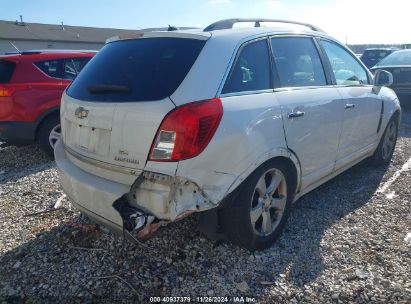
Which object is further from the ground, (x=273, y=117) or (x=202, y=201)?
(x=273, y=117)

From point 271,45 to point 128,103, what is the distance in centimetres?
138

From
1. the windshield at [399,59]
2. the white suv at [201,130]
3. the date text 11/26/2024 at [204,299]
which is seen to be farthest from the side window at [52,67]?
the windshield at [399,59]

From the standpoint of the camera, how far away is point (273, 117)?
275 centimetres

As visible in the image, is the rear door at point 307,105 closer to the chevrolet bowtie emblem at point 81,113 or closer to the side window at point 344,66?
the side window at point 344,66

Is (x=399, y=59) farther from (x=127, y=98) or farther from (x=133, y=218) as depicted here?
(x=133, y=218)

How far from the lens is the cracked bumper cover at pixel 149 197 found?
→ 7.60 ft

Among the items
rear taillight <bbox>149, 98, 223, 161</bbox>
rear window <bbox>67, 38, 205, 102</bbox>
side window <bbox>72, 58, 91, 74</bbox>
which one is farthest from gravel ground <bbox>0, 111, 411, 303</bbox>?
side window <bbox>72, 58, 91, 74</bbox>

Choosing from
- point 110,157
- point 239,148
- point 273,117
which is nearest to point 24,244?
point 110,157

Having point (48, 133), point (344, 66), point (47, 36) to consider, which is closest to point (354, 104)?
point (344, 66)

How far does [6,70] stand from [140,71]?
12.7 ft

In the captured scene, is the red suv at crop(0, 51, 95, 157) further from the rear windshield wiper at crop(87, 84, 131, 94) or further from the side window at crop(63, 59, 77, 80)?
the rear windshield wiper at crop(87, 84, 131, 94)

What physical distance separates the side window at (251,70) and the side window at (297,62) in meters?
0.16

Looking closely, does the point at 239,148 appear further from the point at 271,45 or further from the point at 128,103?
the point at 271,45

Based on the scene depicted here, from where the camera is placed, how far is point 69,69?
20.0 ft
